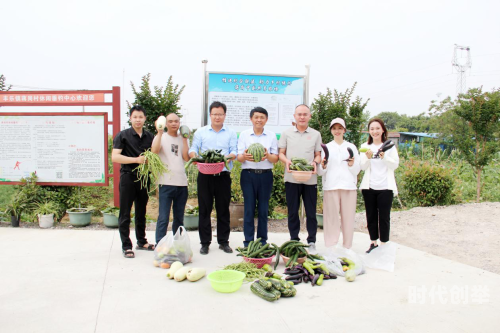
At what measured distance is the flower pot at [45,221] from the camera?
6.63m

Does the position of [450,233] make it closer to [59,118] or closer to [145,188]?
[145,188]

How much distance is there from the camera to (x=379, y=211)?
16.5ft

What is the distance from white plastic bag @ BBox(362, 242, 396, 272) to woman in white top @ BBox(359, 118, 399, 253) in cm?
42

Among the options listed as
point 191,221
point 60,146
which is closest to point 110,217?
point 191,221

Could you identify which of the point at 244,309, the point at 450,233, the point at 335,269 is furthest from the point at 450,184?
the point at 244,309

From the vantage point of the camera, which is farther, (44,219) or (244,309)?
(44,219)

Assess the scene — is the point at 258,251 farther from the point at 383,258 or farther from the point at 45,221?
the point at 45,221

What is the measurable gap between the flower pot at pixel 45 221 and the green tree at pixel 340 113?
221 inches

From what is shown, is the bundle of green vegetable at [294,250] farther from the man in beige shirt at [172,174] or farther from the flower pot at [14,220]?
the flower pot at [14,220]

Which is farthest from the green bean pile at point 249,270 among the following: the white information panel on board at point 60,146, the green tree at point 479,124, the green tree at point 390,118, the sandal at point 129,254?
the green tree at point 390,118

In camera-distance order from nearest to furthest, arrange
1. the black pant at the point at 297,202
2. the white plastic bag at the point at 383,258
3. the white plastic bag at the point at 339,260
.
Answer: the white plastic bag at the point at 339,260, the white plastic bag at the point at 383,258, the black pant at the point at 297,202

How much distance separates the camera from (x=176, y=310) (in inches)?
125

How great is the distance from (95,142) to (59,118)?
0.89 metres

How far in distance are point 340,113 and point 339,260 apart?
3549mm
